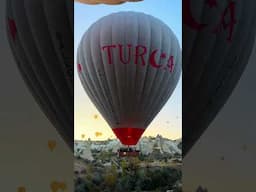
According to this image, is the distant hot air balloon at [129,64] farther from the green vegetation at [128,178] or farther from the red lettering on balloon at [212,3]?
the red lettering on balloon at [212,3]

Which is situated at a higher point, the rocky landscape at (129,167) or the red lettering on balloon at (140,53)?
the red lettering on balloon at (140,53)

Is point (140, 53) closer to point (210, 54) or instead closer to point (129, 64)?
point (129, 64)

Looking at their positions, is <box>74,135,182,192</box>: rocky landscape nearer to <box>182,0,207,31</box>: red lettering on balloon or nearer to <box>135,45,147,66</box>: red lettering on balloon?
<box>135,45,147,66</box>: red lettering on balloon

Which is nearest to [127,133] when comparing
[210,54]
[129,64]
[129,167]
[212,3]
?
[129,167]

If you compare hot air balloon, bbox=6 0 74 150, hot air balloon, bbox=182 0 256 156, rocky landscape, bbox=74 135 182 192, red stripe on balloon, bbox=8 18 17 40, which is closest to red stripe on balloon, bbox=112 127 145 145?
rocky landscape, bbox=74 135 182 192

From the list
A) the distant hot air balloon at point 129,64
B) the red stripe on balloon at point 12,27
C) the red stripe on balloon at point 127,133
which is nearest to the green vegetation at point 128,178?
the red stripe on balloon at point 127,133
